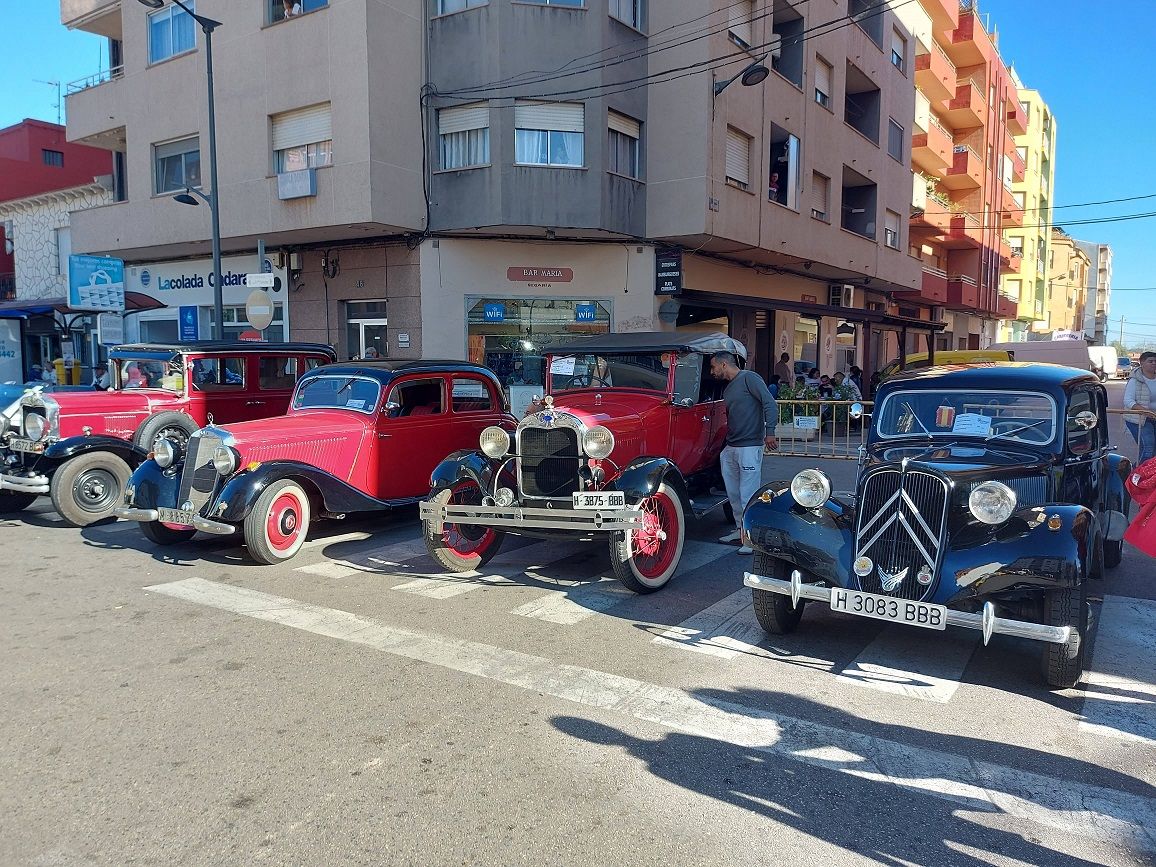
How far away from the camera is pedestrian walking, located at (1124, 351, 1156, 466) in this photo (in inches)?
383

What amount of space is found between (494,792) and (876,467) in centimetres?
297

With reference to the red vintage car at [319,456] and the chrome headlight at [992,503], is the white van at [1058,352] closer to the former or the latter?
the red vintage car at [319,456]

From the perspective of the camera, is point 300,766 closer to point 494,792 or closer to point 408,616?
point 494,792

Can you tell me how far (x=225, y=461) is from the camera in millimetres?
6906

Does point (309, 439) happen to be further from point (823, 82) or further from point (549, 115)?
point (823, 82)

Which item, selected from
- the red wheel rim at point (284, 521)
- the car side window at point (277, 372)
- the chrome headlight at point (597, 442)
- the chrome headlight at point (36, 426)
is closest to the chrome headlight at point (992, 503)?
the chrome headlight at point (597, 442)

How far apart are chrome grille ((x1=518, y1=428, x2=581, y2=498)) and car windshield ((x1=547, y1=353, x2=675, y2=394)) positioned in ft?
5.09

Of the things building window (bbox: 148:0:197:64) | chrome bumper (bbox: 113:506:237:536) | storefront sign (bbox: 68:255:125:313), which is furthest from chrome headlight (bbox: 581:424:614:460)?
building window (bbox: 148:0:197:64)

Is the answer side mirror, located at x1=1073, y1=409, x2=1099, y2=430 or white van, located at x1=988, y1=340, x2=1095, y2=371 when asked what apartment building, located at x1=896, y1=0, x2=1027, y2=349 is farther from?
side mirror, located at x1=1073, y1=409, x2=1099, y2=430

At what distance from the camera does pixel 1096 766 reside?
3.53m

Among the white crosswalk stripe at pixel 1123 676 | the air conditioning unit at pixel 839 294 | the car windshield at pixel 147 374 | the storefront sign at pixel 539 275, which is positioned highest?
the air conditioning unit at pixel 839 294

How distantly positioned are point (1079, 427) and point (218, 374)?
937 centimetres

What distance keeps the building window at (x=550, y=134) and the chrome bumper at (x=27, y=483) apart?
9884mm

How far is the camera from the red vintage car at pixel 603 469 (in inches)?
240
